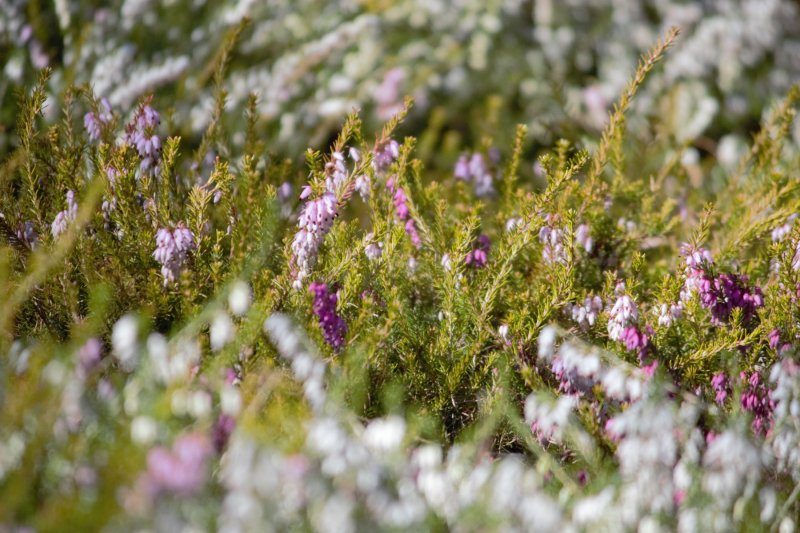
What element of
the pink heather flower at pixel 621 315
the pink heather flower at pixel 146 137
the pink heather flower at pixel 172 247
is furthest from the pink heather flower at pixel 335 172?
the pink heather flower at pixel 621 315

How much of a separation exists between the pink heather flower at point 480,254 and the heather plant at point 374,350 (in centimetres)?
1

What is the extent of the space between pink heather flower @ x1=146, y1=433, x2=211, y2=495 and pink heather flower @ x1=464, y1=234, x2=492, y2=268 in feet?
3.65

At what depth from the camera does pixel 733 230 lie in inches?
86.6

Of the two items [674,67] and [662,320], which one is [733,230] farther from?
[674,67]

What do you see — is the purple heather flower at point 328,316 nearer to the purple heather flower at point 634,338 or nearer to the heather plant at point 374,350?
the heather plant at point 374,350

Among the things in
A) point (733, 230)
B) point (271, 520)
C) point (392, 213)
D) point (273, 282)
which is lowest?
point (733, 230)

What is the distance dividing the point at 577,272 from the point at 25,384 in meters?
1.55

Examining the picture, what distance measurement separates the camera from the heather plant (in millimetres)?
1205

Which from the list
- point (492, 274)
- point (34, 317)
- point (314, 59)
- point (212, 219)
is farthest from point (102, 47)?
point (492, 274)

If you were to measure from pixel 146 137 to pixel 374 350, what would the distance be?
Result: 87 cm

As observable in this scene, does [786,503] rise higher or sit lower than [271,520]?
lower

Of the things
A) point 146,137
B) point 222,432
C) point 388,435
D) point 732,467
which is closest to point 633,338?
point 732,467

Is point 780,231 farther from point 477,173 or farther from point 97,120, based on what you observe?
point 97,120

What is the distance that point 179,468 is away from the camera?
106cm
